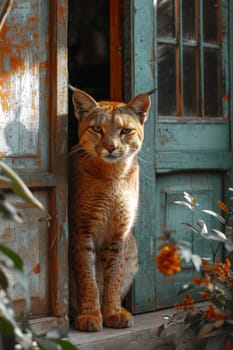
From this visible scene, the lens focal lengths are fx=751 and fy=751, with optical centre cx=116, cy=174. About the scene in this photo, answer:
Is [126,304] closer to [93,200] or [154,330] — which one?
[154,330]

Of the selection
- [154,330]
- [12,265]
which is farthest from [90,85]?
[12,265]

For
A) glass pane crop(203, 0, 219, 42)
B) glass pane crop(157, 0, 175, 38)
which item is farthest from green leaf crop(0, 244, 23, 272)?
glass pane crop(203, 0, 219, 42)

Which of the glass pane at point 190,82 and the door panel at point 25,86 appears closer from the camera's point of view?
the door panel at point 25,86

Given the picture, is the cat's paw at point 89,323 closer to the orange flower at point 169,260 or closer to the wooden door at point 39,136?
the wooden door at point 39,136

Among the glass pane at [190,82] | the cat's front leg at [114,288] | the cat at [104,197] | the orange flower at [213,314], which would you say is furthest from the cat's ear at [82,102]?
the orange flower at [213,314]

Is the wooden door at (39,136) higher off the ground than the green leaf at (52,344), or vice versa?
the wooden door at (39,136)

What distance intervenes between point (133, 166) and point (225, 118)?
1007mm

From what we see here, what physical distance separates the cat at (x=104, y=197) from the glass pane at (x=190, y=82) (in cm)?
64

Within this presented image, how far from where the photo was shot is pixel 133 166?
433cm

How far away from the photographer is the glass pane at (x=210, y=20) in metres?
4.96

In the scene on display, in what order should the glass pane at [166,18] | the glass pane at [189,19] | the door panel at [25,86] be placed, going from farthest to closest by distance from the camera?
the glass pane at [189,19]
the glass pane at [166,18]
the door panel at [25,86]

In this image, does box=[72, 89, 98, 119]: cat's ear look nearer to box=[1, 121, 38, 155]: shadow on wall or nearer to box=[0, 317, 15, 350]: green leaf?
box=[1, 121, 38, 155]: shadow on wall

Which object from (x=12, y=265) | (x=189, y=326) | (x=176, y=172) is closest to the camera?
(x=12, y=265)

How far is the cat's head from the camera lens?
4.07 metres
